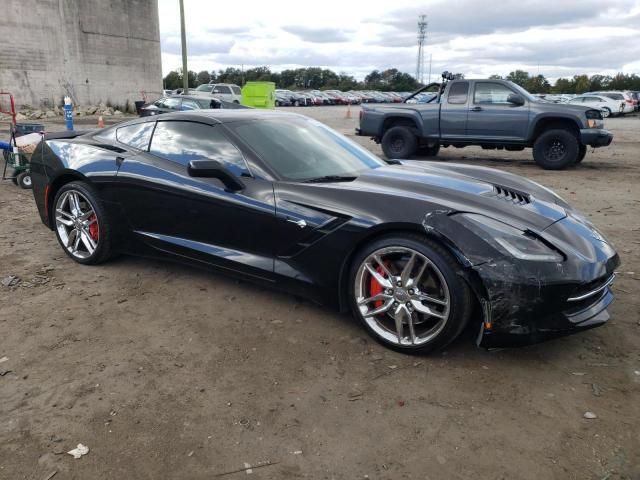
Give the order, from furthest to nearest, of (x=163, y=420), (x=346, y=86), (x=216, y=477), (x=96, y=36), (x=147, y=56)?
1. (x=346, y=86)
2. (x=147, y=56)
3. (x=96, y=36)
4. (x=163, y=420)
5. (x=216, y=477)

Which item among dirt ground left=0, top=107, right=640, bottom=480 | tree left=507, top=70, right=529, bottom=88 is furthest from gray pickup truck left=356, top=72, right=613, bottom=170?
tree left=507, top=70, right=529, bottom=88

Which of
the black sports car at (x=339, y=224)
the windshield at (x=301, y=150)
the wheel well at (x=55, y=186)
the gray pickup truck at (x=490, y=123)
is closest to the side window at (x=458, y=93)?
the gray pickup truck at (x=490, y=123)

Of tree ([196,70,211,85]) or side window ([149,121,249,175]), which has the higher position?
tree ([196,70,211,85])

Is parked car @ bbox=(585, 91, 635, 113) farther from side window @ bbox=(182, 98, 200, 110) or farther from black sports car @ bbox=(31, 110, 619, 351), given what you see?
black sports car @ bbox=(31, 110, 619, 351)

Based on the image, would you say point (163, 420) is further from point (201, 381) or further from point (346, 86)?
point (346, 86)

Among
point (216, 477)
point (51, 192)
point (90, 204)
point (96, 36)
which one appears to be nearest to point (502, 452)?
point (216, 477)

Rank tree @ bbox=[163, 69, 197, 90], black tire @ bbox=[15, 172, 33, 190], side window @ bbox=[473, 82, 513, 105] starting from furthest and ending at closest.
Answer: tree @ bbox=[163, 69, 197, 90] < side window @ bbox=[473, 82, 513, 105] < black tire @ bbox=[15, 172, 33, 190]

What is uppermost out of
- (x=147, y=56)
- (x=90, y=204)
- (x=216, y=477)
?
(x=147, y=56)

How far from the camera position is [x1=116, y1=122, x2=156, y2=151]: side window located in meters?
4.18

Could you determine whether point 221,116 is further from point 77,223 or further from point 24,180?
point 24,180

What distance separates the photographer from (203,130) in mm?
3893

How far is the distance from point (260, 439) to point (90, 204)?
281 centimetres

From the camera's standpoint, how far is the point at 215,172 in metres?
3.47

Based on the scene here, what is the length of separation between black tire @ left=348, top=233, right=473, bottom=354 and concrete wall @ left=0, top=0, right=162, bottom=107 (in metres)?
29.2
